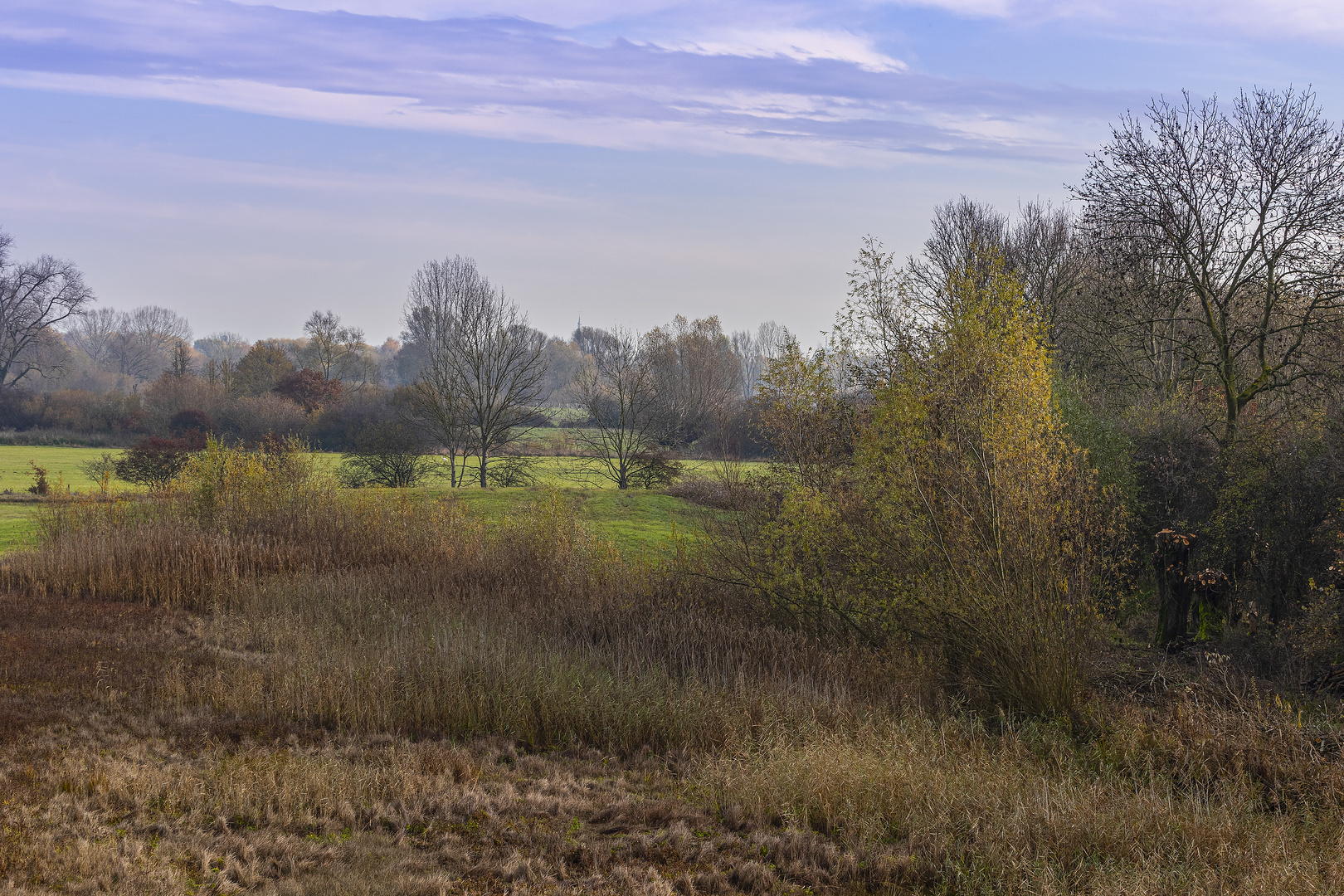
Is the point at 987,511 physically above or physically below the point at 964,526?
above

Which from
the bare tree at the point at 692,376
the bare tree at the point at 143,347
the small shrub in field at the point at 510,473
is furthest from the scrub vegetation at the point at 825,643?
the bare tree at the point at 143,347

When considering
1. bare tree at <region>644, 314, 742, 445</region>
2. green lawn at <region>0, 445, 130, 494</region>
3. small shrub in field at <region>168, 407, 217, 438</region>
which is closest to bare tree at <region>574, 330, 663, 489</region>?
bare tree at <region>644, 314, 742, 445</region>

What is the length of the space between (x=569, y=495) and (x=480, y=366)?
37.7 feet

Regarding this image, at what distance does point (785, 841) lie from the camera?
4.88 meters

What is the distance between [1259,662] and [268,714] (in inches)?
441

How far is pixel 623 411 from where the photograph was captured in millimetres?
30625

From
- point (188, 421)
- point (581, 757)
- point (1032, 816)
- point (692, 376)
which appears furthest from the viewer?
point (692, 376)

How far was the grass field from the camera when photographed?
1761cm

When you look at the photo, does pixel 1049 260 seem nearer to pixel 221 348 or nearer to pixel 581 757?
pixel 581 757

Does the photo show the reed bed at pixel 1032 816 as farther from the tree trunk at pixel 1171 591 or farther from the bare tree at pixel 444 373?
the bare tree at pixel 444 373

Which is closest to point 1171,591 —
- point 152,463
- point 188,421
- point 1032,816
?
point 1032,816

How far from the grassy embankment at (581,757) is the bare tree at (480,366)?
18.6 meters

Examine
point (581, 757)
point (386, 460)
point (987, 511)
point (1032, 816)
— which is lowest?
point (581, 757)

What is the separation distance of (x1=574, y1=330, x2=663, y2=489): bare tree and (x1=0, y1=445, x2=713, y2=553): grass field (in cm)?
124
